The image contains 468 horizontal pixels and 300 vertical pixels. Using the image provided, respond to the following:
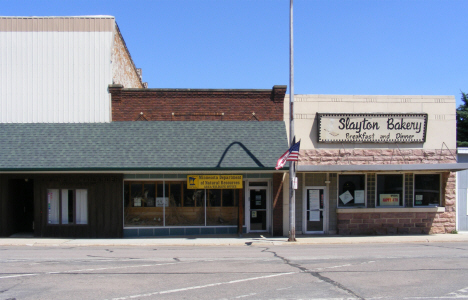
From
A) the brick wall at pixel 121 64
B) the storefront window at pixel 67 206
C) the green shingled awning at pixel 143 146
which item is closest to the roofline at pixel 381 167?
the green shingled awning at pixel 143 146

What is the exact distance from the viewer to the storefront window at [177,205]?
55.5 ft

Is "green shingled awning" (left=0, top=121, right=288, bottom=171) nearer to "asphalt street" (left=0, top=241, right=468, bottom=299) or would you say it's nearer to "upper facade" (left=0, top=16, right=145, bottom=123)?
"upper facade" (left=0, top=16, right=145, bottom=123)

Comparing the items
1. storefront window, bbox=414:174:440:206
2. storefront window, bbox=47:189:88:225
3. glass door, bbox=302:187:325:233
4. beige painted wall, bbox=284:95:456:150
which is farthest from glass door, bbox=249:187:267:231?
storefront window, bbox=47:189:88:225

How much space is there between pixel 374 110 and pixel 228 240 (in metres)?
8.20

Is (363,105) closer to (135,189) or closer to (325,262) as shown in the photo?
(325,262)

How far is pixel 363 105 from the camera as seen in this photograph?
57.5ft

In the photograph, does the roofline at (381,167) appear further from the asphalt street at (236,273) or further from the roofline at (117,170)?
the asphalt street at (236,273)

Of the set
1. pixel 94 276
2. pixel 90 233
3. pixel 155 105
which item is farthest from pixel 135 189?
pixel 94 276

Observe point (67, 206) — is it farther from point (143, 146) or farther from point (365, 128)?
point (365, 128)

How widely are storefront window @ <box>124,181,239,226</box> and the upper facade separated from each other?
3.52 m

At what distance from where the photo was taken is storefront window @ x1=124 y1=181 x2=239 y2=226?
55.5 feet

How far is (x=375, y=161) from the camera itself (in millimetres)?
17391

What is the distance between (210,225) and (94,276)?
852 centimetres

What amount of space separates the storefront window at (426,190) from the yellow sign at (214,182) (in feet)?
25.5
